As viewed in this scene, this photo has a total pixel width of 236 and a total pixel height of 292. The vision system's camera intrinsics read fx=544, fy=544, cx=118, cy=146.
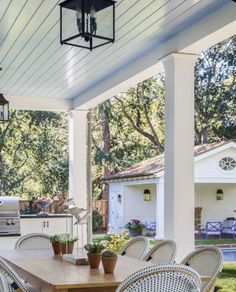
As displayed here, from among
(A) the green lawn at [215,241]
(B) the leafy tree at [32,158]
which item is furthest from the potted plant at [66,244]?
(B) the leafy tree at [32,158]

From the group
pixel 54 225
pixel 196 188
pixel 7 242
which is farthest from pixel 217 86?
pixel 7 242

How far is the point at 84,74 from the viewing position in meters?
7.14

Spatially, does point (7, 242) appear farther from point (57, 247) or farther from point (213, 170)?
point (213, 170)

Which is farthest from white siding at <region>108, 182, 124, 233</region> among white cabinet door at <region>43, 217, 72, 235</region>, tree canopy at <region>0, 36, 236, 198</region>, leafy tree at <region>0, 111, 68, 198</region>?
white cabinet door at <region>43, 217, 72, 235</region>

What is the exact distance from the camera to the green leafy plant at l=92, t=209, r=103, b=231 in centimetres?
1748

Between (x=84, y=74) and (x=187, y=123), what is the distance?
7.73 feet

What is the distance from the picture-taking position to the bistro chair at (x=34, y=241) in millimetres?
5047

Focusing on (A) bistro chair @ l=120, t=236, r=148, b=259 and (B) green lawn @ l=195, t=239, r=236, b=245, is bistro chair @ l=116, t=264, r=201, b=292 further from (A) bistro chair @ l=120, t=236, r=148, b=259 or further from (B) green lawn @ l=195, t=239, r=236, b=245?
(B) green lawn @ l=195, t=239, r=236, b=245

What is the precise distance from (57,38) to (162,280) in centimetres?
337

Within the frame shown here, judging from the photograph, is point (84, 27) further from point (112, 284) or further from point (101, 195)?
point (101, 195)

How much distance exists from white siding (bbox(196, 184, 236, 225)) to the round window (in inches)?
54.7

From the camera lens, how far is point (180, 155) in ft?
16.9

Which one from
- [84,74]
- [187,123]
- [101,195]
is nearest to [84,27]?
[187,123]

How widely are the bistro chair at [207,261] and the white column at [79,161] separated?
5532 millimetres
